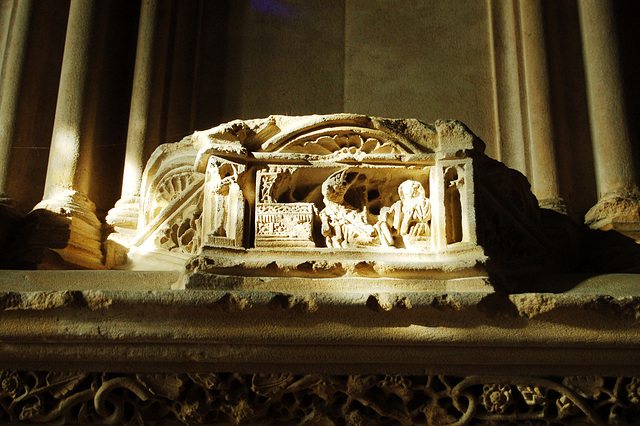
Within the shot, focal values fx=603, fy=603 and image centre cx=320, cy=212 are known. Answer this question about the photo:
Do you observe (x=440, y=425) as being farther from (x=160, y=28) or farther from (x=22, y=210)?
(x=160, y=28)

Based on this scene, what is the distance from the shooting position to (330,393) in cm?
212

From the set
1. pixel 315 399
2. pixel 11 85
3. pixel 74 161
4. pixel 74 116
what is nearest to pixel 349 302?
pixel 315 399

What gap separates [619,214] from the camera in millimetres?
3590

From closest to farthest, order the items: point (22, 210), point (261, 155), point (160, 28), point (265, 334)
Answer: point (265, 334), point (261, 155), point (22, 210), point (160, 28)

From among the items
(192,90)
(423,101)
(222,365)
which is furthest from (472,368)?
(192,90)

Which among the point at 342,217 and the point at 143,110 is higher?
the point at 143,110

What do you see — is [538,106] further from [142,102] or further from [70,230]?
[70,230]

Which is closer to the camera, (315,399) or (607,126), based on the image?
(315,399)

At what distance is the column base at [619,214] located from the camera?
3529 mm

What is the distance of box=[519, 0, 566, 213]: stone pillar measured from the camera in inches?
155

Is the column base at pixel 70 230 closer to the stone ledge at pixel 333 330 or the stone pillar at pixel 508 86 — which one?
the stone ledge at pixel 333 330

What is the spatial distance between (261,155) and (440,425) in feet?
4.11

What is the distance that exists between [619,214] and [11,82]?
3.93m

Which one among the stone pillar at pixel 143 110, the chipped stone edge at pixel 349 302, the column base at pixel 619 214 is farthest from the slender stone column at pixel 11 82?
the column base at pixel 619 214
